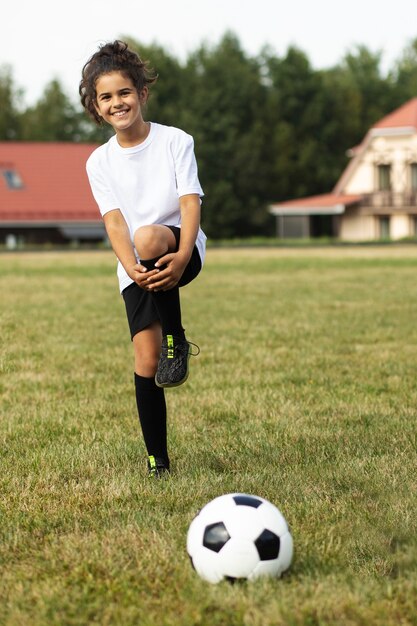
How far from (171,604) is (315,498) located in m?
1.45

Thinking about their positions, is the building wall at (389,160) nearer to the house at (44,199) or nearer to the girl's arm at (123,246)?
the house at (44,199)

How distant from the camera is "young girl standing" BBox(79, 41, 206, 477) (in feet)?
15.8

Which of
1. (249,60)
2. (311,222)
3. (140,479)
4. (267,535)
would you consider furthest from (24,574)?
(249,60)

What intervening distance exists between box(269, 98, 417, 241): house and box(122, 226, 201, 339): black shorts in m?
50.8

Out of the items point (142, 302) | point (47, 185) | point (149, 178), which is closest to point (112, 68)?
point (149, 178)

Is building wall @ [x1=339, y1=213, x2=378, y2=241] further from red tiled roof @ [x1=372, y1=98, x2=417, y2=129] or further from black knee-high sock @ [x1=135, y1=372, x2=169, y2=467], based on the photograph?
black knee-high sock @ [x1=135, y1=372, x2=169, y2=467]

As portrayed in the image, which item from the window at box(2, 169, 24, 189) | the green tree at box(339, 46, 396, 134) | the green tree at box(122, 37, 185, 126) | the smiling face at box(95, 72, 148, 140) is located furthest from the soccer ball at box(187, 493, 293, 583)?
the green tree at box(339, 46, 396, 134)

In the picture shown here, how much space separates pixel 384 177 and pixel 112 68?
5525 cm

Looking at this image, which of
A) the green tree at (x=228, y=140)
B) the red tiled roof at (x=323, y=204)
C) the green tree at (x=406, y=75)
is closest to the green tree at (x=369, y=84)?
the green tree at (x=406, y=75)

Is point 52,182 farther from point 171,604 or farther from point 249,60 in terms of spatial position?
point 171,604

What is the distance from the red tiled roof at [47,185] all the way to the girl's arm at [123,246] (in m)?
49.9

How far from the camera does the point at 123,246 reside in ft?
16.1

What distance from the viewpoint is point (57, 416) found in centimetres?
694

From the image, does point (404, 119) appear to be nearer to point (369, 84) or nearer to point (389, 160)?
point (389, 160)
